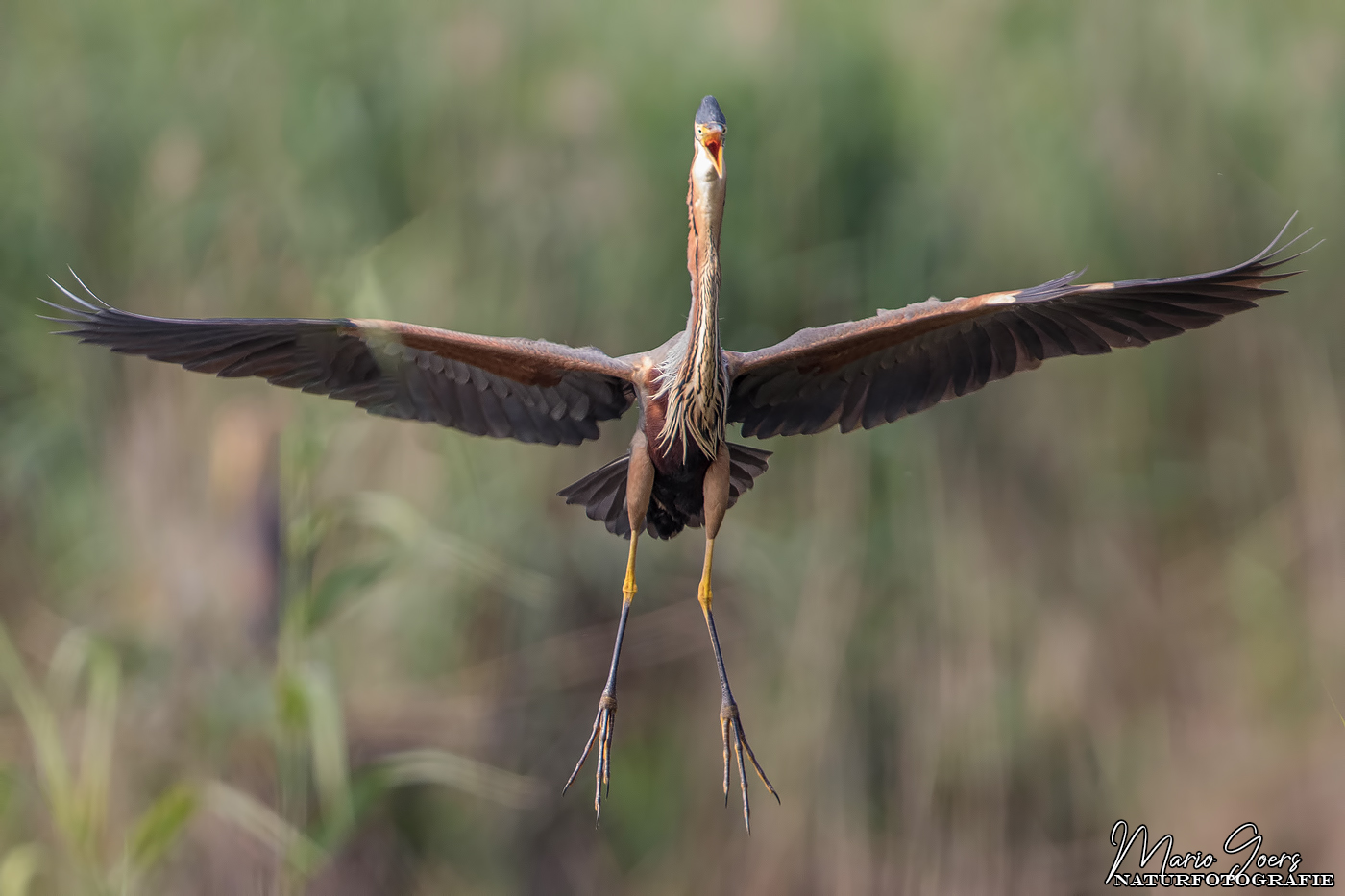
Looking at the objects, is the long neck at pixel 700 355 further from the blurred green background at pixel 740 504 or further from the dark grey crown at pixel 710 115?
the blurred green background at pixel 740 504

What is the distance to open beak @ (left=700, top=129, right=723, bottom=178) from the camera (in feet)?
8.21

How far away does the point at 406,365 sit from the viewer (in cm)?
319

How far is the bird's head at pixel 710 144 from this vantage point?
8.21ft

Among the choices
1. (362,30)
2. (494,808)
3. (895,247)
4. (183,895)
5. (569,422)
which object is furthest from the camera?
(362,30)

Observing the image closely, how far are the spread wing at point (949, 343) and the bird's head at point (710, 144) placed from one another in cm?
59

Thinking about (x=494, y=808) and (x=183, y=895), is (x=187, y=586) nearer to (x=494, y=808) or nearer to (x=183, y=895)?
(x=183, y=895)

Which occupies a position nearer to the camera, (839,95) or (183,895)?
(183,895)

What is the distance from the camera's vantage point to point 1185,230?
453cm

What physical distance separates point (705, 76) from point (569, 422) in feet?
5.86

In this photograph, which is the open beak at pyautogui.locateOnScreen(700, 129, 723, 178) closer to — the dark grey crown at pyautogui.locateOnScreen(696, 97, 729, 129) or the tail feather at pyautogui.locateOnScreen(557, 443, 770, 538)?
the dark grey crown at pyautogui.locateOnScreen(696, 97, 729, 129)

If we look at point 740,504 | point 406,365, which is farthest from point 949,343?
point 406,365

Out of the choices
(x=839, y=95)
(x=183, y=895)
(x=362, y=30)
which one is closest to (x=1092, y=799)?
(x=839, y=95)

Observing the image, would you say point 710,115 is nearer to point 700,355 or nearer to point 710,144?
point 710,144

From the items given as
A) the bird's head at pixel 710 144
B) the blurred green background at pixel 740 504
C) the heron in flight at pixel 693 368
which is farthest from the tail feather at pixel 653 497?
the bird's head at pixel 710 144
